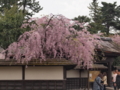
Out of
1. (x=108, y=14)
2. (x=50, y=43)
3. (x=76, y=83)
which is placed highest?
(x=108, y=14)

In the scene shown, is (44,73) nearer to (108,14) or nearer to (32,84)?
(32,84)

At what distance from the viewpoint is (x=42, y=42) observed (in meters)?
13.6

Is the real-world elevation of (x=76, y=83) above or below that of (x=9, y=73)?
below

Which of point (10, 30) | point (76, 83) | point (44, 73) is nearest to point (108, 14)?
point (76, 83)

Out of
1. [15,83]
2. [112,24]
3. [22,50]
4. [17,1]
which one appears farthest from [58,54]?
[112,24]

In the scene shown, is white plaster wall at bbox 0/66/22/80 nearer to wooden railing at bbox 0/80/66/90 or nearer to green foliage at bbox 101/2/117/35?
wooden railing at bbox 0/80/66/90

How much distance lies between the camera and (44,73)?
13578 mm

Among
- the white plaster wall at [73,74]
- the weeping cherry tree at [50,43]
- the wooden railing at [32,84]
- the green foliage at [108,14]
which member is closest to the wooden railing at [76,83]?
the white plaster wall at [73,74]

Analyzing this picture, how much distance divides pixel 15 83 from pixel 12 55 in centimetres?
177

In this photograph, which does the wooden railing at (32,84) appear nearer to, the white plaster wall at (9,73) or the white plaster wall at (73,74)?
the white plaster wall at (9,73)

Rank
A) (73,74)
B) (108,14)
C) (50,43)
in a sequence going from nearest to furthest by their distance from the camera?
(50,43), (73,74), (108,14)

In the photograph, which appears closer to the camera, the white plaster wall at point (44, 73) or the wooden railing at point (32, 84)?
the wooden railing at point (32, 84)

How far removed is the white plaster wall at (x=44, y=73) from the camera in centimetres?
1351

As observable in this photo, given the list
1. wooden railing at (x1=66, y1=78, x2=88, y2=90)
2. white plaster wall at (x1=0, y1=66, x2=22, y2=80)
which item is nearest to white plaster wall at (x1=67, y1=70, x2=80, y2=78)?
wooden railing at (x1=66, y1=78, x2=88, y2=90)
